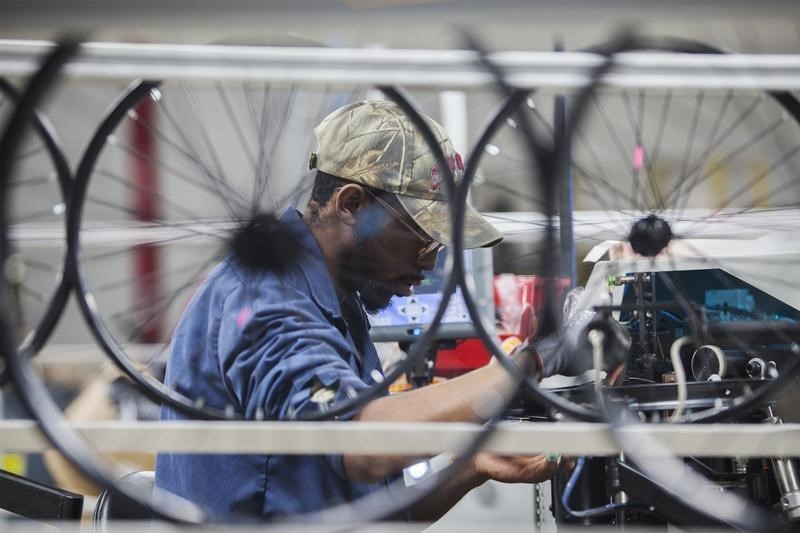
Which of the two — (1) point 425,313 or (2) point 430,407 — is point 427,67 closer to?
(2) point 430,407

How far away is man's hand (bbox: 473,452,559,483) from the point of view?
1.96 m

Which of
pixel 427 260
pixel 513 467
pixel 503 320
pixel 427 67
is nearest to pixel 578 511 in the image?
pixel 513 467

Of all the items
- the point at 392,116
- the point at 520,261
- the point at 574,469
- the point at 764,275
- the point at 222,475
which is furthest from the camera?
the point at 520,261

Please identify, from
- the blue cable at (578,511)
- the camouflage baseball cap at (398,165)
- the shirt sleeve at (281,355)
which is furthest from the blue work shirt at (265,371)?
the blue cable at (578,511)

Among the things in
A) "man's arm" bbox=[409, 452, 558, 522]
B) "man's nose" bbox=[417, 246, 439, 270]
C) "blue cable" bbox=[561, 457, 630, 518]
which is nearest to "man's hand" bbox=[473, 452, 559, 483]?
"man's arm" bbox=[409, 452, 558, 522]

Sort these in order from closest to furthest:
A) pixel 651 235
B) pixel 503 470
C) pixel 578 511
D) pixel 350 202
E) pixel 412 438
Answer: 1. pixel 412 438
2. pixel 651 235
3. pixel 350 202
4. pixel 503 470
5. pixel 578 511

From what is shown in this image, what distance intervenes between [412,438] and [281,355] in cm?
37

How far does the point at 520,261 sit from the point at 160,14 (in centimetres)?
143

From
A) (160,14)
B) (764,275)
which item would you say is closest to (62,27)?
(160,14)

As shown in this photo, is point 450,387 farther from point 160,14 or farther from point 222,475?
point 160,14

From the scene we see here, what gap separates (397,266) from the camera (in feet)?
6.23

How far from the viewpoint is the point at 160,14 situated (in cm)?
132

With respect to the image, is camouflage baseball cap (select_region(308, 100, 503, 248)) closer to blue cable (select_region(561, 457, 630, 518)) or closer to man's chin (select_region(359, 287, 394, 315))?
man's chin (select_region(359, 287, 394, 315))

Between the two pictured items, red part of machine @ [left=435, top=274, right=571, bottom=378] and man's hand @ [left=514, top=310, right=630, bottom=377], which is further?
red part of machine @ [left=435, top=274, right=571, bottom=378]
